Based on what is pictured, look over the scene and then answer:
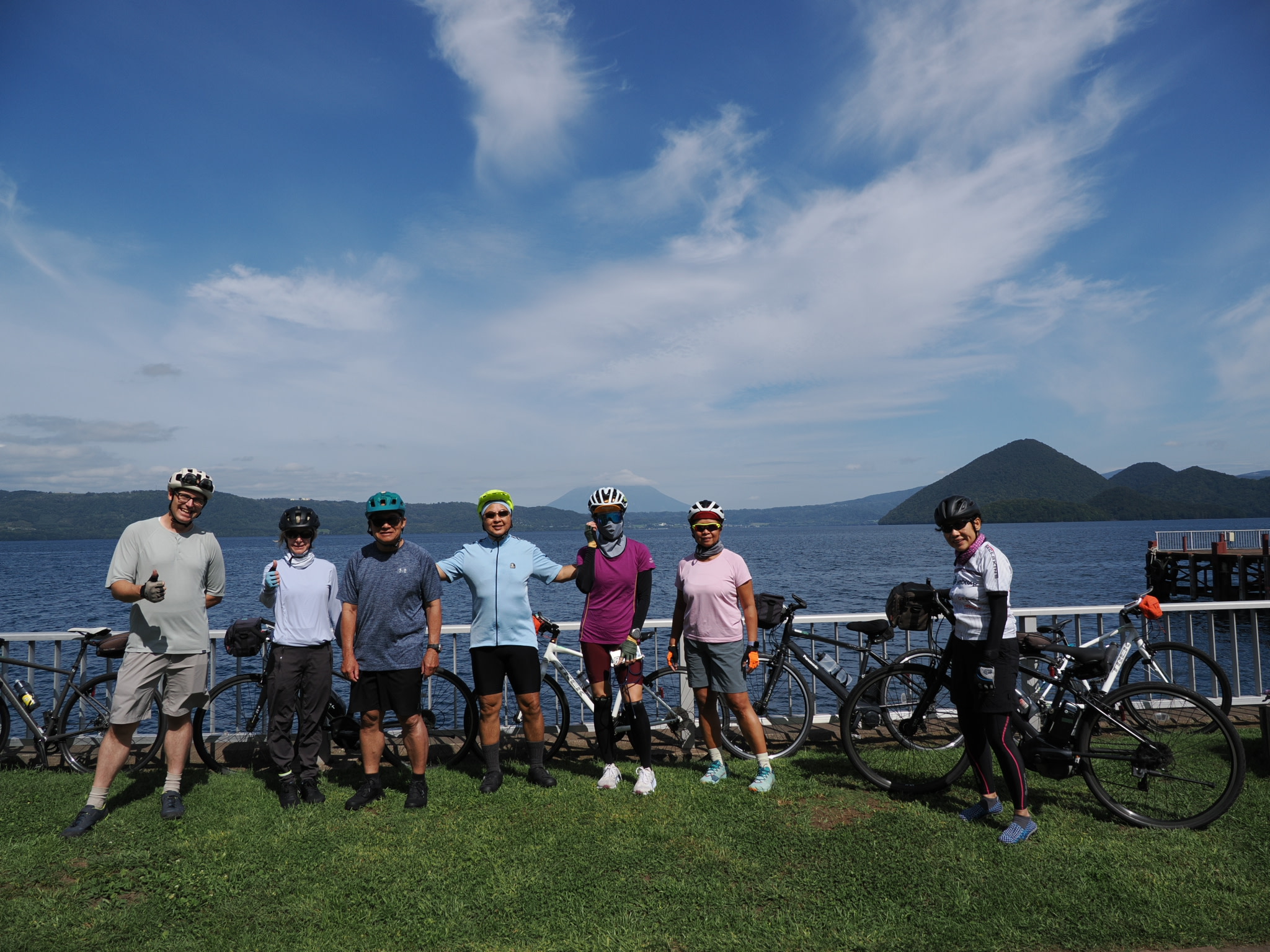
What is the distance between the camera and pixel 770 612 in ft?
21.4

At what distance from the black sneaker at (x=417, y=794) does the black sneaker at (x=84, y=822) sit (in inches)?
82.2

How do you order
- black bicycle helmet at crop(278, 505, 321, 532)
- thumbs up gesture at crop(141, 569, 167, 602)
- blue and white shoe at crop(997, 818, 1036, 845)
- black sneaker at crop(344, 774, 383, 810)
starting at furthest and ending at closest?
black bicycle helmet at crop(278, 505, 321, 532) < black sneaker at crop(344, 774, 383, 810) < thumbs up gesture at crop(141, 569, 167, 602) < blue and white shoe at crop(997, 818, 1036, 845)

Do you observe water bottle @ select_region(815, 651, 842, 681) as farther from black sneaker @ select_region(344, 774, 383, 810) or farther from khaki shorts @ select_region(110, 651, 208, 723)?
khaki shorts @ select_region(110, 651, 208, 723)

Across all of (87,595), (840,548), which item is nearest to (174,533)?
(87,595)

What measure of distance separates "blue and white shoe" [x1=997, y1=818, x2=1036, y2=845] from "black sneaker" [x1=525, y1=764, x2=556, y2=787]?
3286mm

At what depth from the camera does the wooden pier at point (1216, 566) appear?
3856 centimetres

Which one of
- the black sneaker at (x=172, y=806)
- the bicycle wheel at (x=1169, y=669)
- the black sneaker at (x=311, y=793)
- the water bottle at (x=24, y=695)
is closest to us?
the black sneaker at (x=172, y=806)

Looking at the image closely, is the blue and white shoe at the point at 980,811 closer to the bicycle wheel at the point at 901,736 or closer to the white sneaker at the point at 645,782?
the bicycle wheel at the point at 901,736

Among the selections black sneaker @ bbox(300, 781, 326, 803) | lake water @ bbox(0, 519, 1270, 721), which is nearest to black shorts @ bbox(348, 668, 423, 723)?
black sneaker @ bbox(300, 781, 326, 803)

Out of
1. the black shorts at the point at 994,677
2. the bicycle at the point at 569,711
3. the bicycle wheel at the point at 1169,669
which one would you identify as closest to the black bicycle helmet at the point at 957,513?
the black shorts at the point at 994,677

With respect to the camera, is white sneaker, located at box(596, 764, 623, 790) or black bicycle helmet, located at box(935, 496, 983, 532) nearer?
black bicycle helmet, located at box(935, 496, 983, 532)

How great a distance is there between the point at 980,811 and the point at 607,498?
11.8 feet

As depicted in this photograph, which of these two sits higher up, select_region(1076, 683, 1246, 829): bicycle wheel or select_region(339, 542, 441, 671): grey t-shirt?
select_region(339, 542, 441, 671): grey t-shirt

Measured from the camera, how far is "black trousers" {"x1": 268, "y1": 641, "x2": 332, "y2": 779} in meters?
5.40
